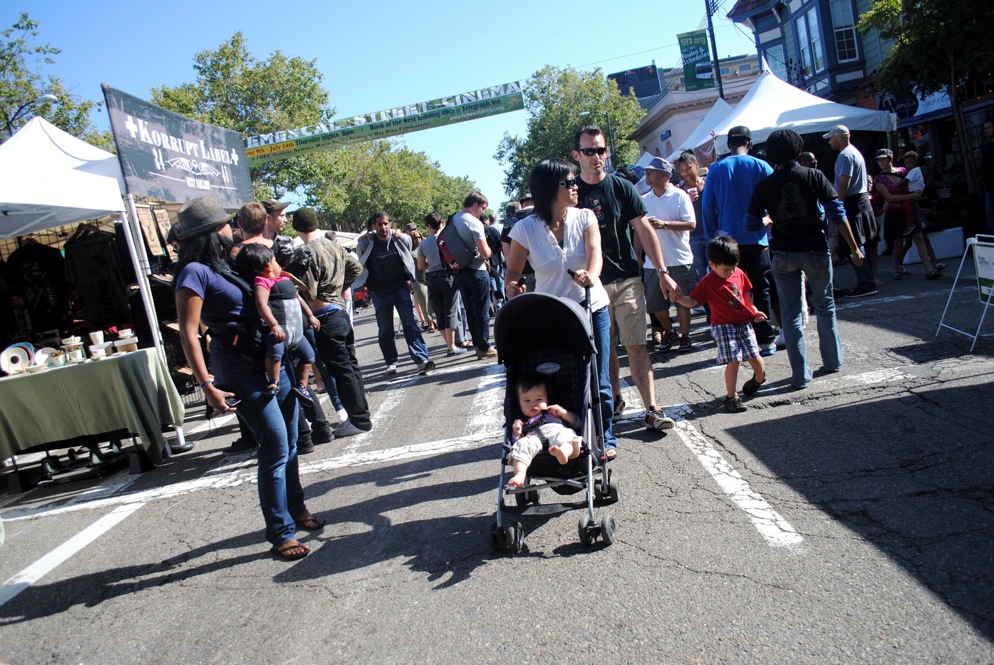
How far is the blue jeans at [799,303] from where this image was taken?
621 centimetres

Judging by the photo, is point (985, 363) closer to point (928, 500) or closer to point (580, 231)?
point (928, 500)

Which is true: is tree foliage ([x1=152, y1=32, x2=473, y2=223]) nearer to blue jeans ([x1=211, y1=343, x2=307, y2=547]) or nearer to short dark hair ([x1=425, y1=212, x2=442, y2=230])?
short dark hair ([x1=425, y1=212, x2=442, y2=230])

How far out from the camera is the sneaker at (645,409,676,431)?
560 centimetres

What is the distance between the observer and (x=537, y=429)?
4289 mm

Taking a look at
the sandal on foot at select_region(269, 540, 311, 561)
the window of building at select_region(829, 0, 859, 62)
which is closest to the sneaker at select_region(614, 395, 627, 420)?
the sandal on foot at select_region(269, 540, 311, 561)

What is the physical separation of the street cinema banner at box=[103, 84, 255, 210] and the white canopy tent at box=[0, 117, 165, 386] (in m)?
0.37

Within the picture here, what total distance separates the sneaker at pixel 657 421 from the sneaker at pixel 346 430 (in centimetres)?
303

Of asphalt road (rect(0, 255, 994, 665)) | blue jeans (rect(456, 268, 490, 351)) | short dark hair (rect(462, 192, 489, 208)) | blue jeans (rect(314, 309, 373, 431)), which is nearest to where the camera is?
asphalt road (rect(0, 255, 994, 665))

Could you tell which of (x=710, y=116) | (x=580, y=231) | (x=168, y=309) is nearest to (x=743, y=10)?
(x=710, y=116)

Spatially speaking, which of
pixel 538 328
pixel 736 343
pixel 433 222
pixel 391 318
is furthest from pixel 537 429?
pixel 433 222

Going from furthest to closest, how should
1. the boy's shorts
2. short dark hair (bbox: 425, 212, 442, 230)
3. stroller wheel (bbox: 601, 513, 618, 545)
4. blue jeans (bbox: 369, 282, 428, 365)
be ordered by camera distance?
short dark hair (bbox: 425, 212, 442, 230) → blue jeans (bbox: 369, 282, 428, 365) → the boy's shorts → stroller wheel (bbox: 601, 513, 618, 545)

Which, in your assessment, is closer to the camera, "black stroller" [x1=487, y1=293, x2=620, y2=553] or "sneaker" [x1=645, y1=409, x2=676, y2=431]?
"black stroller" [x1=487, y1=293, x2=620, y2=553]

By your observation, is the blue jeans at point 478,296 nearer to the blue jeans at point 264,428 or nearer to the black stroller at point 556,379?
the black stroller at point 556,379

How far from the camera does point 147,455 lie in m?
7.29
